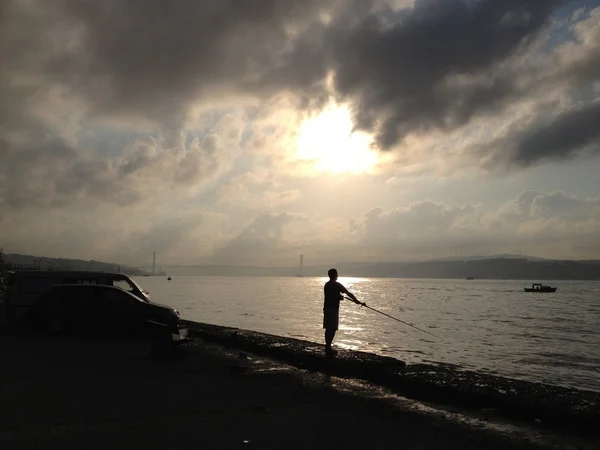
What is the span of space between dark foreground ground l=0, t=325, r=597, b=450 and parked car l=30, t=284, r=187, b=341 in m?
4.78

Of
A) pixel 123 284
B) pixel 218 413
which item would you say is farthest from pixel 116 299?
pixel 218 413

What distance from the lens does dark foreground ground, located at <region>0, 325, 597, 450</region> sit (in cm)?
578

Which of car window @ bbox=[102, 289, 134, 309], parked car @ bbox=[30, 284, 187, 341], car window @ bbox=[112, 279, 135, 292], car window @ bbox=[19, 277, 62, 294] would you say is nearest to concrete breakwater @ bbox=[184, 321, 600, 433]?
parked car @ bbox=[30, 284, 187, 341]

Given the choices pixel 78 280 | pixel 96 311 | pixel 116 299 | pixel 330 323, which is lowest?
pixel 96 311

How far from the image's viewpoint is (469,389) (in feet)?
27.0

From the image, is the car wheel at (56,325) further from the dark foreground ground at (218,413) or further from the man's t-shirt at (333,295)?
the man's t-shirt at (333,295)

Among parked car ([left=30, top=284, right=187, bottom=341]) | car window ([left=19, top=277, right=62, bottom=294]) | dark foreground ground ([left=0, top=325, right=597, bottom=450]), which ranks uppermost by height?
car window ([left=19, top=277, right=62, bottom=294])

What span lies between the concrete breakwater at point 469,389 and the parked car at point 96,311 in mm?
5597

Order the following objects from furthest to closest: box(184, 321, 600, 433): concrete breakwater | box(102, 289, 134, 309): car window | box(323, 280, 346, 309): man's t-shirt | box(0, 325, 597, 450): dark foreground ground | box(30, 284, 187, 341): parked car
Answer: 1. box(102, 289, 134, 309): car window
2. box(30, 284, 187, 341): parked car
3. box(323, 280, 346, 309): man's t-shirt
4. box(184, 321, 600, 433): concrete breakwater
5. box(0, 325, 597, 450): dark foreground ground

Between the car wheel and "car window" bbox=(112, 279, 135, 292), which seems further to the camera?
"car window" bbox=(112, 279, 135, 292)

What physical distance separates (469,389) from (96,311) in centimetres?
1240

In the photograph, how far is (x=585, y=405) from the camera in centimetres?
716

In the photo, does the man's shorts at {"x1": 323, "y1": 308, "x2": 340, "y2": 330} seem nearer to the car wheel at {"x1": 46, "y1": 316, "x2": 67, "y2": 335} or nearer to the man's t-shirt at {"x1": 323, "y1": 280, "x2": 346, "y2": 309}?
the man's t-shirt at {"x1": 323, "y1": 280, "x2": 346, "y2": 309}

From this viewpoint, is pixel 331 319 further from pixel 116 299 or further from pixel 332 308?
pixel 116 299
